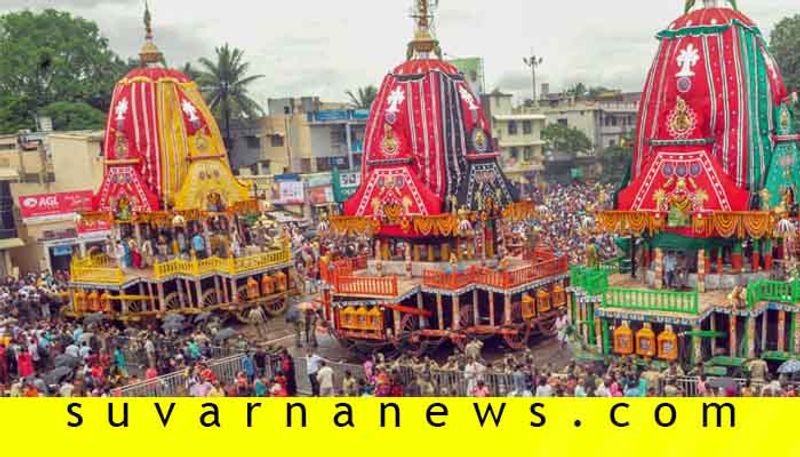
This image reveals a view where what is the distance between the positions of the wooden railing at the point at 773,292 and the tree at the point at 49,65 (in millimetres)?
45812

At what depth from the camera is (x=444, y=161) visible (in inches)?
917

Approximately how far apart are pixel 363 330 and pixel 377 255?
3215mm

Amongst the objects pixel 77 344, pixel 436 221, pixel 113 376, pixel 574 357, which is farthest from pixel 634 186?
pixel 77 344

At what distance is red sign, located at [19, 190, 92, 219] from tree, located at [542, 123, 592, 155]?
34.1 metres

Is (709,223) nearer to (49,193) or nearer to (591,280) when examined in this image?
(591,280)

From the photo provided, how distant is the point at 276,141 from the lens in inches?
2035

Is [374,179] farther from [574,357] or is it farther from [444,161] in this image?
[574,357]

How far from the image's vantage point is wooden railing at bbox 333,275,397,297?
71.5 feet

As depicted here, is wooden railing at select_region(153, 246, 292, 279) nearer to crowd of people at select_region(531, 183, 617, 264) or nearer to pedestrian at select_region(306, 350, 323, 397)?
crowd of people at select_region(531, 183, 617, 264)

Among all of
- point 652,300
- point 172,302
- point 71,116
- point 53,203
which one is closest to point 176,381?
point 172,302

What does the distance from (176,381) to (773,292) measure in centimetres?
1227

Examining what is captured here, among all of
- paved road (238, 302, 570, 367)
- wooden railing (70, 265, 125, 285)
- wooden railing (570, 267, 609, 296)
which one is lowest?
paved road (238, 302, 570, 367)

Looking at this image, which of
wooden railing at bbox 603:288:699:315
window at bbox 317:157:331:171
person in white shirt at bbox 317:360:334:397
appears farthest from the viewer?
window at bbox 317:157:331:171

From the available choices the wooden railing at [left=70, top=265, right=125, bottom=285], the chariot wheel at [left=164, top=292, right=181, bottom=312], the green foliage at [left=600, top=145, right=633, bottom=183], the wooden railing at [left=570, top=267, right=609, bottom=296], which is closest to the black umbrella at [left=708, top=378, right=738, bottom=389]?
the wooden railing at [left=570, top=267, right=609, bottom=296]
